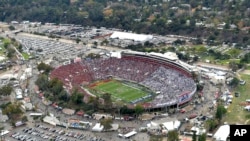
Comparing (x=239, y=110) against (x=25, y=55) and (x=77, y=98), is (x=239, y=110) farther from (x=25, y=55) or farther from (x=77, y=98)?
(x=25, y=55)

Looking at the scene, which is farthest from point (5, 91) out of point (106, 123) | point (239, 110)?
point (239, 110)

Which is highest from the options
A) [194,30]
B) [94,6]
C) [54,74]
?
[94,6]

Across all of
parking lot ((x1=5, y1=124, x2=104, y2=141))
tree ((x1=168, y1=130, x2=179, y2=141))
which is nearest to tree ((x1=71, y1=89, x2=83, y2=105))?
parking lot ((x1=5, y1=124, x2=104, y2=141))

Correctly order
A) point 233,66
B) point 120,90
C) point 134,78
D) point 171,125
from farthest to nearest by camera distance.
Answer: point 233,66, point 134,78, point 120,90, point 171,125

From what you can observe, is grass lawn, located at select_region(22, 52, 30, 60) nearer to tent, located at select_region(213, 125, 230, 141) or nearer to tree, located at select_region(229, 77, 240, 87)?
tree, located at select_region(229, 77, 240, 87)

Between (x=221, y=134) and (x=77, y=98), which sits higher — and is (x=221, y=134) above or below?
below

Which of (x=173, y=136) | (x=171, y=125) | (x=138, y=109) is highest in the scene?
(x=138, y=109)

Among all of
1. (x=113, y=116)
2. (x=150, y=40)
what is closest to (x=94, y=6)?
(x=150, y=40)

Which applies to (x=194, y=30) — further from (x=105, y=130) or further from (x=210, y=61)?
(x=105, y=130)
